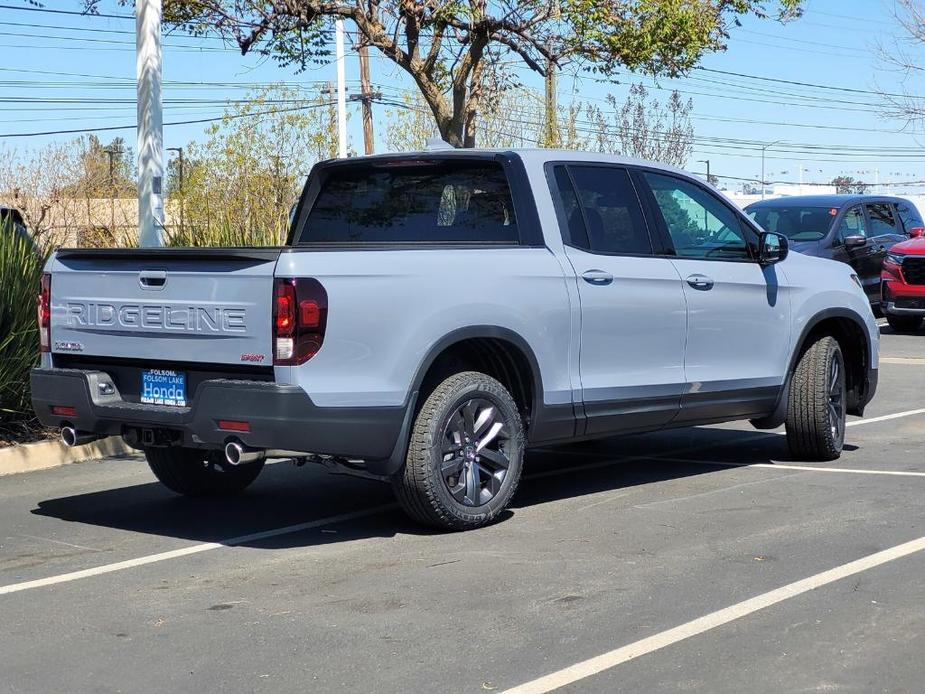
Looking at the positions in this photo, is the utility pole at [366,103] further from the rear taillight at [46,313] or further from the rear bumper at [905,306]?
the rear taillight at [46,313]

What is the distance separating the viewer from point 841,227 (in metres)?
20.0

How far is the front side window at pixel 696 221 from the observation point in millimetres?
8297

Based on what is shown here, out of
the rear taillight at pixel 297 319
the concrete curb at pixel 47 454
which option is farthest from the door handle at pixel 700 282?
the concrete curb at pixel 47 454

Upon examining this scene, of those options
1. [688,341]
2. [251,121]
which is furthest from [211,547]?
[251,121]

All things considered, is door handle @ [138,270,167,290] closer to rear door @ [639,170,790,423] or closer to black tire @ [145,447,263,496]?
black tire @ [145,447,263,496]

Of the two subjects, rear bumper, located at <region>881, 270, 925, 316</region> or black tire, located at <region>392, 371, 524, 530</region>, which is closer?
black tire, located at <region>392, 371, 524, 530</region>

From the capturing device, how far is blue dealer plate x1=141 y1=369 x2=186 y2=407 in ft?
21.9

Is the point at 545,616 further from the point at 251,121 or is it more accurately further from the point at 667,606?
the point at 251,121

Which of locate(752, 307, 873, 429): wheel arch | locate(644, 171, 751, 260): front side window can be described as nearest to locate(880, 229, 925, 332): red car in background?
locate(752, 307, 873, 429): wheel arch

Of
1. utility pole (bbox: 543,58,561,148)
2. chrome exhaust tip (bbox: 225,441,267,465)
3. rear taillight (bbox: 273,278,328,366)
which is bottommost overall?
chrome exhaust tip (bbox: 225,441,267,465)

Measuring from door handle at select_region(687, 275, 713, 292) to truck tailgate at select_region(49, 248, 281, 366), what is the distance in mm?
2828

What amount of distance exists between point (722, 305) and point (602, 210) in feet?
3.43

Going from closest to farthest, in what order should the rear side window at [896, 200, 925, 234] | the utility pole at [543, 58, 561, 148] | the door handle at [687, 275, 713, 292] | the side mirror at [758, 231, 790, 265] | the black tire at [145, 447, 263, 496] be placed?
the black tire at [145, 447, 263, 496] < the door handle at [687, 275, 713, 292] < the side mirror at [758, 231, 790, 265] < the rear side window at [896, 200, 925, 234] < the utility pole at [543, 58, 561, 148]

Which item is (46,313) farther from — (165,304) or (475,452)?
(475,452)
